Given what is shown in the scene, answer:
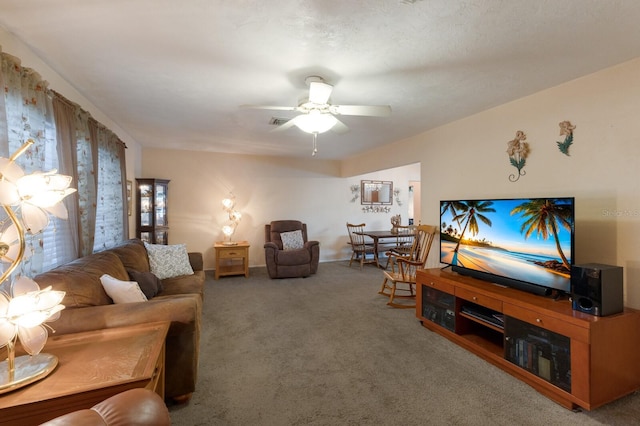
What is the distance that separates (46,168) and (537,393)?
3857 millimetres

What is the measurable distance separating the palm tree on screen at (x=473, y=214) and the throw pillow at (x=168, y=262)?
310 cm

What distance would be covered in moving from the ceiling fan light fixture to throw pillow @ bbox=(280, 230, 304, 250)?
334 cm

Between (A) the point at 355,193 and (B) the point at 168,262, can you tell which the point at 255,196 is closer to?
(A) the point at 355,193

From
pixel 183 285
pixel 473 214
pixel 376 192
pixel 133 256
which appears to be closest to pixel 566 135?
pixel 473 214

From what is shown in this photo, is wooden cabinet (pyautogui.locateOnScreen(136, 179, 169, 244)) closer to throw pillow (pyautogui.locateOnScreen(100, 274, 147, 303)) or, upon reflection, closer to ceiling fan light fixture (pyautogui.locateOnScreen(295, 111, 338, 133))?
throw pillow (pyautogui.locateOnScreen(100, 274, 147, 303))

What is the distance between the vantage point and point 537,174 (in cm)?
267

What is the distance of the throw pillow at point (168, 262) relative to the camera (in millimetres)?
3270

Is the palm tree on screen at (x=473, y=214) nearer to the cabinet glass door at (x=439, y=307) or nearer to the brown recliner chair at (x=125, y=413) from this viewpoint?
the cabinet glass door at (x=439, y=307)

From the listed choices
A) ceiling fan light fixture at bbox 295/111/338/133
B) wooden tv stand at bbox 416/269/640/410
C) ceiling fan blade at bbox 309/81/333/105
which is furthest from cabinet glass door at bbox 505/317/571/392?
ceiling fan blade at bbox 309/81/333/105

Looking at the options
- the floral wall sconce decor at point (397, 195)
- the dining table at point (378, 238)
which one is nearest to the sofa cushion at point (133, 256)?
the dining table at point (378, 238)

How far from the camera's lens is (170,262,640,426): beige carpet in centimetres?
175

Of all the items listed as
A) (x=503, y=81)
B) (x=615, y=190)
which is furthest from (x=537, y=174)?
(x=503, y=81)

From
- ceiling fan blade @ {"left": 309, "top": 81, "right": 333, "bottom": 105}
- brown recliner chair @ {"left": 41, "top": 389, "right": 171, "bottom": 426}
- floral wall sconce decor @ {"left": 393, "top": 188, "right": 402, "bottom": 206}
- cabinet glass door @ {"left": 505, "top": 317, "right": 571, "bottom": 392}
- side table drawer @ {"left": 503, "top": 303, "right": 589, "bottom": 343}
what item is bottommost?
cabinet glass door @ {"left": 505, "top": 317, "right": 571, "bottom": 392}

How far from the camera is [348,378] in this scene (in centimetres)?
213
